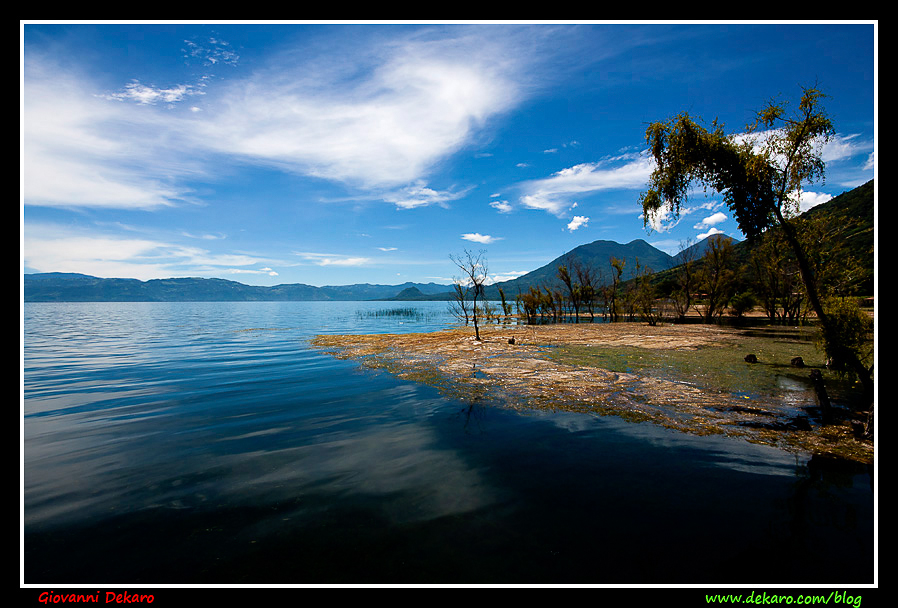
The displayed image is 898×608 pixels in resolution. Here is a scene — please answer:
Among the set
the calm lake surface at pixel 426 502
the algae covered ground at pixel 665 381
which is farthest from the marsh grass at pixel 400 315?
the calm lake surface at pixel 426 502

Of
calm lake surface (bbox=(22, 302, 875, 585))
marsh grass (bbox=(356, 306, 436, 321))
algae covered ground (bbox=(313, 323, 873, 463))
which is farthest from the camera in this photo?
marsh grass (bbox=(356, 306, 436, 321))

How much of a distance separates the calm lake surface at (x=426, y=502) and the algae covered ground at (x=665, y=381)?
162cm

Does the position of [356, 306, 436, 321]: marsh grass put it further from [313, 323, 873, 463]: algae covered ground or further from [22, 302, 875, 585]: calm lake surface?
[22, 302, 875, 585]: calm lake surface

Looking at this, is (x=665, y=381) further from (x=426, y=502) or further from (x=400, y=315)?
(x=400, y=315)

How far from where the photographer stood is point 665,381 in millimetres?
17109

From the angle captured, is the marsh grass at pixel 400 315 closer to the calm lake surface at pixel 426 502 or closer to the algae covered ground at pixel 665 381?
the algae covered ground at pixel 665 381

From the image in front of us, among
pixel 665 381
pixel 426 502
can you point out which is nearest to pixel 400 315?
pixel 665 381

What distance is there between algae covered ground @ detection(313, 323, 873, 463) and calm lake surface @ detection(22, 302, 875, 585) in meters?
1.62

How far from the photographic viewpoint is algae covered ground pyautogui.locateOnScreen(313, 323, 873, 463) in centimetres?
1112

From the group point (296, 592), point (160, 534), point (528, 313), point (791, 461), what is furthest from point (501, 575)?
point (528, 313)

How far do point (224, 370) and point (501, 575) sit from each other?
2381 cm

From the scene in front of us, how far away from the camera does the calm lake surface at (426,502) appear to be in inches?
214

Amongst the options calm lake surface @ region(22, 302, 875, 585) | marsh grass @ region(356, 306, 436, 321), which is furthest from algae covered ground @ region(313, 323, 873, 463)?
marsh grass @ region(356, 306, 436, 321)
